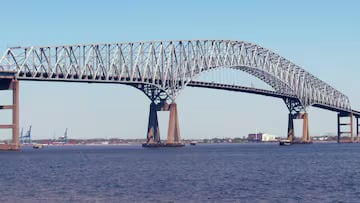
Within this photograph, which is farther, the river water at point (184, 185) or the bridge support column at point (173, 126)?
the bridge support column at point (173, 126)

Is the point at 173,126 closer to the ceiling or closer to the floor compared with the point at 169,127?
closer to the ceiling

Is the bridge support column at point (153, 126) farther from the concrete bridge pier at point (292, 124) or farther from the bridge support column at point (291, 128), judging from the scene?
the concrete bridge pier at point (292, 124)

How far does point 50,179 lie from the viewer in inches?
2451

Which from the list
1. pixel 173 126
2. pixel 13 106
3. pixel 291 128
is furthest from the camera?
pixel 291 128

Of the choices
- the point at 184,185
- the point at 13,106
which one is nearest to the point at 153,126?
the point at 13,106

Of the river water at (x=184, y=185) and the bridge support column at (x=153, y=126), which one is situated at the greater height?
the bridge support column at (x=153, y=126)

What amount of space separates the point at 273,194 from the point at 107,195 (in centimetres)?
1035

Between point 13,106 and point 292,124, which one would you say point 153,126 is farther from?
point 292,124

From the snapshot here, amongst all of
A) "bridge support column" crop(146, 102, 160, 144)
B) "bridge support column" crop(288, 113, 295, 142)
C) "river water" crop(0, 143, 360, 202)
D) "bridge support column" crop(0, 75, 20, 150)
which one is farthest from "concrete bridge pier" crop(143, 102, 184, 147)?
"river water" crop(0, 143, 360, 202)

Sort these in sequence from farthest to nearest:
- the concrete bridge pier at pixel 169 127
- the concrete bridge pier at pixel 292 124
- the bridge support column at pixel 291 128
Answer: the bridge support column at pixel 291 128
the concrete bridge pier at pixel 292 124
the concrete bridge pier at pixel 169 127

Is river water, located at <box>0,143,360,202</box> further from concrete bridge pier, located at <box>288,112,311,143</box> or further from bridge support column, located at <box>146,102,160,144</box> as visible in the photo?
concrete bridge pier, located at <box>288,112,311,143</box>

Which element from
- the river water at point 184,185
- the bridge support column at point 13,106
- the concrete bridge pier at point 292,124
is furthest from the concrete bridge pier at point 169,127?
the river water at point 184,185

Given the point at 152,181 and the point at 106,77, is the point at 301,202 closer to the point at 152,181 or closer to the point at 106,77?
the point at 152,181

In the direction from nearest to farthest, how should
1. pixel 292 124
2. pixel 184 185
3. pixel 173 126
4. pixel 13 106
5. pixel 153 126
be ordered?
1. pixel 184 185
2. pixel 13 106
3. pixel 173 126
4. pixel 153 126
5. pixel 292 124
